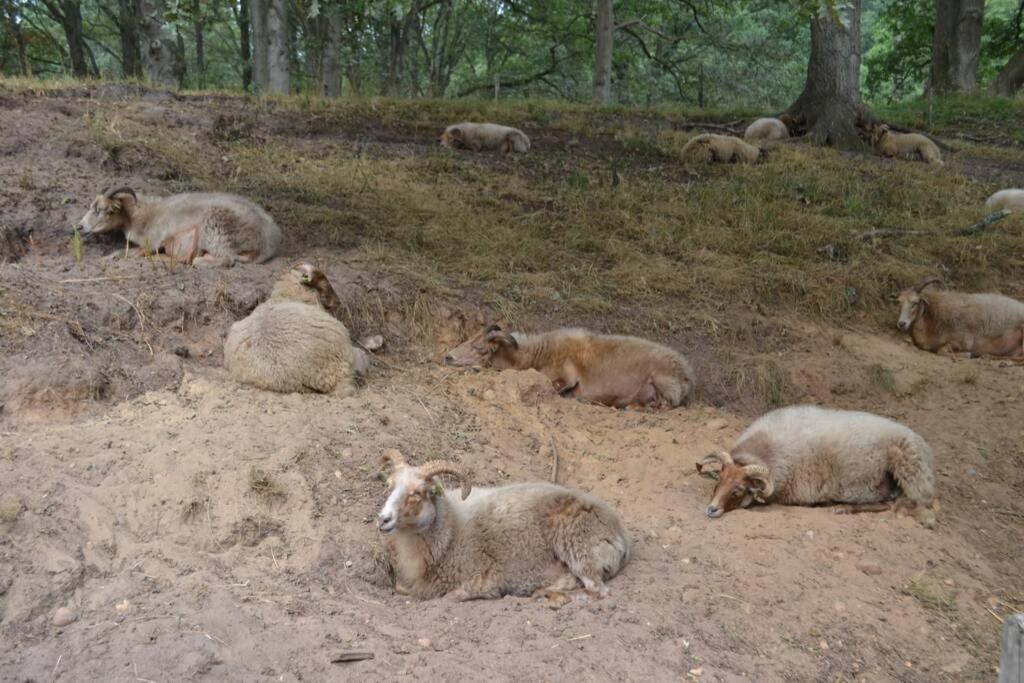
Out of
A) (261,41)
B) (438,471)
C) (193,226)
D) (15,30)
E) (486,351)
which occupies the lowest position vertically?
(438,471)

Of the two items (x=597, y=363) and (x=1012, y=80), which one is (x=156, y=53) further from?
(x=1012, y=80)

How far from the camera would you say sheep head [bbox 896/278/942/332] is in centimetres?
1039

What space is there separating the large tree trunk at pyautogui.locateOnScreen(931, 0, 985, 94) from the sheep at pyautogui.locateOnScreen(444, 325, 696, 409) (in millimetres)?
17733

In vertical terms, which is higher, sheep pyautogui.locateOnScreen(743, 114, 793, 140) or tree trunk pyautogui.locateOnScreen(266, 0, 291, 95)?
→ tree trunk pyautogui.locateOnScreen(266, 0, 291, 95)

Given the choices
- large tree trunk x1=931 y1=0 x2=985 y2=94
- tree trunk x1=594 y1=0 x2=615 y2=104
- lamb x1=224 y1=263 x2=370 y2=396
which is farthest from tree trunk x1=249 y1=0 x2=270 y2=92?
large tree trunk x1=931 y1=0 x2=985 y2=94

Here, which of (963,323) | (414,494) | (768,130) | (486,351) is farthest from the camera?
(768,130)

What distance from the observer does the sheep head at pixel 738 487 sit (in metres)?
6.66

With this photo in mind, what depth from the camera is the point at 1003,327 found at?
10227 mm

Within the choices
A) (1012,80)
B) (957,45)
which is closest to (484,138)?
(957,45)

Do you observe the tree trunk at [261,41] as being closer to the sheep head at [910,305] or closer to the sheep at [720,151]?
the sheep at [720,151]

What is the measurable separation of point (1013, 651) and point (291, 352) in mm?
5773

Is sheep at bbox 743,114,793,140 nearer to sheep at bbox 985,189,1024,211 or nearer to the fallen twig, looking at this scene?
sheep at bbox 985,189,1024,211

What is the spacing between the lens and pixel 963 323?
1034cm

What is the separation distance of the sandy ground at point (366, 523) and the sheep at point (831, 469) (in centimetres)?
19
